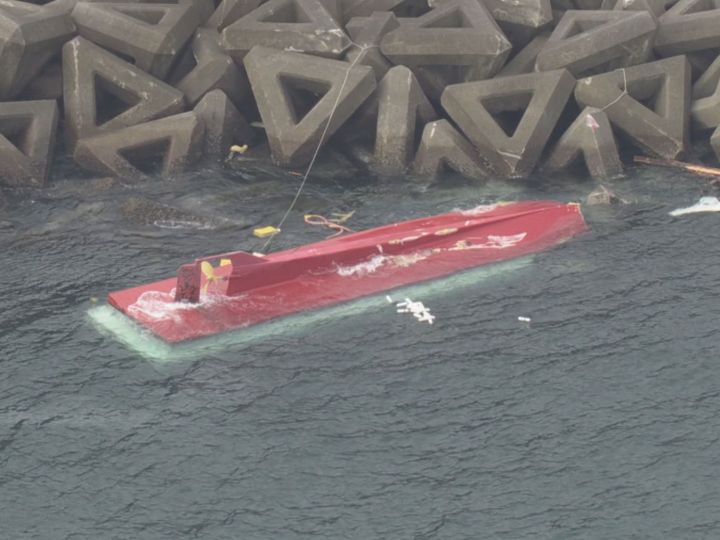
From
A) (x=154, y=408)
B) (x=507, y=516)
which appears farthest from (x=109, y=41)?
(x=507, y=516)

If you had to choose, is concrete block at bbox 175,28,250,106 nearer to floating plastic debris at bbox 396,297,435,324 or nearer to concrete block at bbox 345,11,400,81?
concrete block at bbox 345,11,400,81

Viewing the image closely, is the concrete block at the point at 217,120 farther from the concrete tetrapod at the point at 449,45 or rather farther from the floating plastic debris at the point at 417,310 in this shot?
the floating plastic debris at the point at 417,310

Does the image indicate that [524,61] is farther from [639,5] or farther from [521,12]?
[639,5]

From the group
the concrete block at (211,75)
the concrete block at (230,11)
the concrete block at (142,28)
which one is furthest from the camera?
the concrete block at (230,11)

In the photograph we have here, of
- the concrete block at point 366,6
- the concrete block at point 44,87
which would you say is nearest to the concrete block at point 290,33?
the concrete block at point 366,6

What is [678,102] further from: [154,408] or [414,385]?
[154,408]

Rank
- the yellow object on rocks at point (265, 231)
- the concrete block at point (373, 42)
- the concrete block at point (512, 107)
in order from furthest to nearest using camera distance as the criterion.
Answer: the concrete block at point (373, 42) → the concrete block at point (512, 107) → the yellow object on rocks at point (265, 231)
